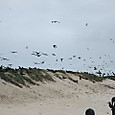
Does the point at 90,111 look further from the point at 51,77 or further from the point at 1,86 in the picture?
the point at 51,77

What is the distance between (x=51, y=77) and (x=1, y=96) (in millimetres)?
6278

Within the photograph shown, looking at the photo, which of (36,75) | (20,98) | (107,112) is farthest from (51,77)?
(107,112)

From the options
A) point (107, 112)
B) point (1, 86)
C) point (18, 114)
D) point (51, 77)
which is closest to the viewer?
point (18, 114)

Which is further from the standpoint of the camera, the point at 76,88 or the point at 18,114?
the point at 76,88

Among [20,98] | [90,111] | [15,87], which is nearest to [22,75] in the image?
[15,87]

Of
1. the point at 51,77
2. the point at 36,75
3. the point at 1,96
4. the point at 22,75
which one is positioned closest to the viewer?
the point at 1,96

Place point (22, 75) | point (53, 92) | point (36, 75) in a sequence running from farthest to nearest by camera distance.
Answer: point (36, 75) → point (22, 75) → point (53, 92)

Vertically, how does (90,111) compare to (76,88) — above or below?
below

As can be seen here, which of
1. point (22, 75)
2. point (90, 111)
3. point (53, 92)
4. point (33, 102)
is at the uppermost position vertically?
point (22, 75)

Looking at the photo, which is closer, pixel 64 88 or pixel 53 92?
pixel 53 92

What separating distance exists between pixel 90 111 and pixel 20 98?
7.14 m

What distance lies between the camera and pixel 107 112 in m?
8.37

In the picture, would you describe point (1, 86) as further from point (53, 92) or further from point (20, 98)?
point (53, 92)

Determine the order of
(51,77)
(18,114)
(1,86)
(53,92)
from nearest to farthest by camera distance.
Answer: (18,114), (1,86), (53,92), (51,77)
